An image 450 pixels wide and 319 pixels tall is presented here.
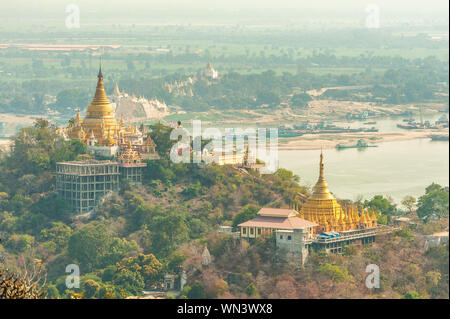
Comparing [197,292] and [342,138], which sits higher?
[342,138]

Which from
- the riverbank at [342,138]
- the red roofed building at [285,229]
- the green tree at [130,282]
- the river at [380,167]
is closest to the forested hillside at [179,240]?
the green tree at [130,282]

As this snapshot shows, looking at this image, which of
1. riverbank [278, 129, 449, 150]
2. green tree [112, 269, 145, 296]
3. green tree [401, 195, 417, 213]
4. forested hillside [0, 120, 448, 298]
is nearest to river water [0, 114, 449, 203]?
riverbank [278, 129, 449, 150]

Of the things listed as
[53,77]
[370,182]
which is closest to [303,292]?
[370,182]

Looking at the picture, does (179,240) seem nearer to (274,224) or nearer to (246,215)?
(246,215)

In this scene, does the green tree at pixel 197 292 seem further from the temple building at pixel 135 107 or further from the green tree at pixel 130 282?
the temple building at pixel 135 107

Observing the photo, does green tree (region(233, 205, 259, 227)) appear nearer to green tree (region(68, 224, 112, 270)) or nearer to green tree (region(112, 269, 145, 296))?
green tree (region(112, 269, 145, 296))

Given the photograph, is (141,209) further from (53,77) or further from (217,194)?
(53,77)

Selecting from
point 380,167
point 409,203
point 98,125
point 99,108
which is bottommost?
point 409,203

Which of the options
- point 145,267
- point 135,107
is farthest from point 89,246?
point 135,107
